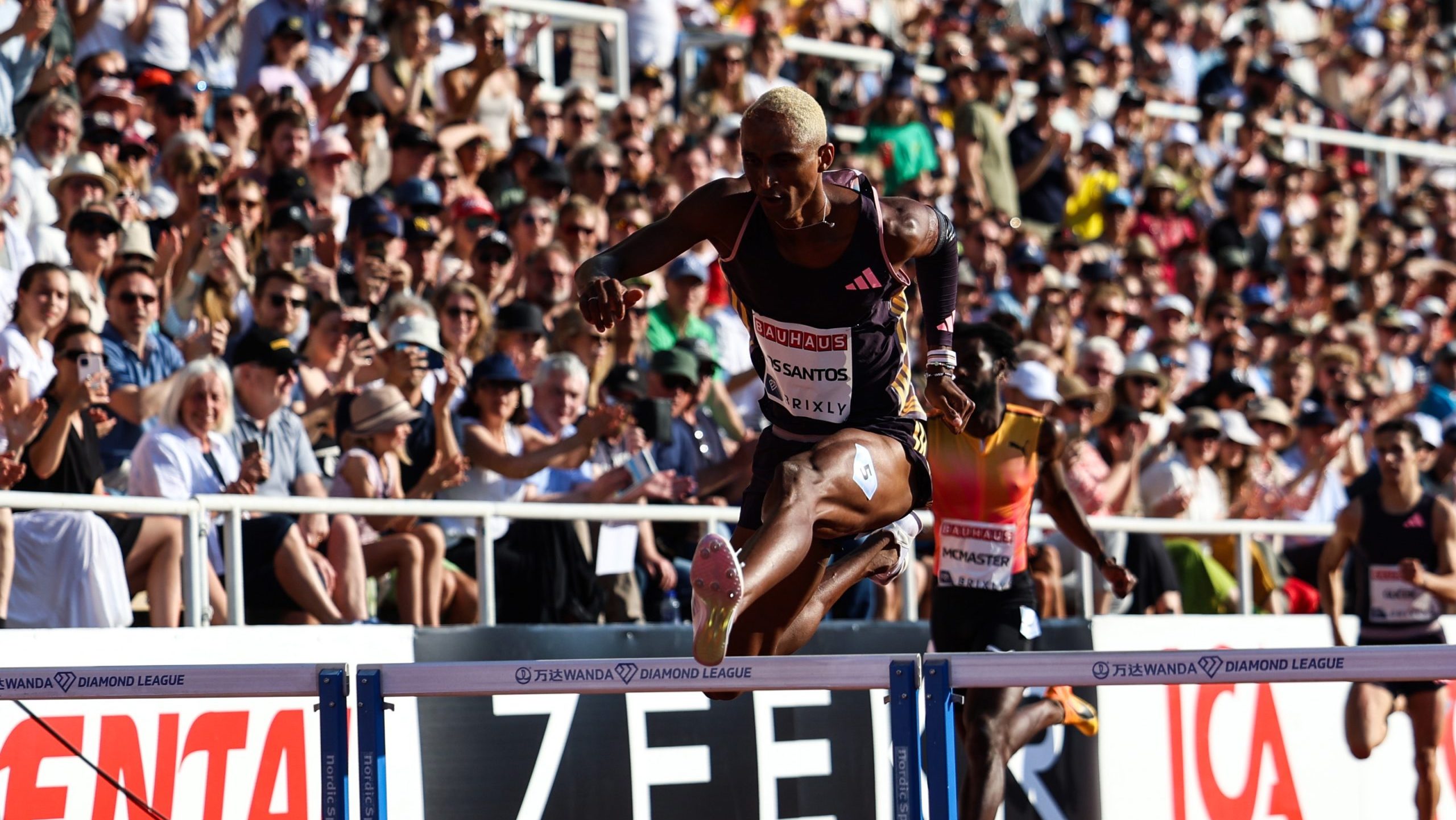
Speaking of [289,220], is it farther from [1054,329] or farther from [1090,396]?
[1054,329]

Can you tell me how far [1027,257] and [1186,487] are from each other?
296cm

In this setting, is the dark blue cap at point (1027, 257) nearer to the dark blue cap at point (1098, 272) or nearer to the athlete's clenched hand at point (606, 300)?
the dark blue cap at point (1098, 272)

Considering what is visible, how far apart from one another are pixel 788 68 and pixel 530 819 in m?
9.41

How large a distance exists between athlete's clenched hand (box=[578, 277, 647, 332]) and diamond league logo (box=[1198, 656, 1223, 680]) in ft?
6.22

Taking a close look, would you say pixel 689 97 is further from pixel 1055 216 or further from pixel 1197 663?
pixel 1197 663

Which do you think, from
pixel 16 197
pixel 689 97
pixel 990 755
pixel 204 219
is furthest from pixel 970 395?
pixel 689 97

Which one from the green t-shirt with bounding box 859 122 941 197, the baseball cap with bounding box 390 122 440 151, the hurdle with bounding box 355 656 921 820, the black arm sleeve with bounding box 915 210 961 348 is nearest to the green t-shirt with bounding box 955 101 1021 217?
the green t-shirt with bounding box 859 122 941 197

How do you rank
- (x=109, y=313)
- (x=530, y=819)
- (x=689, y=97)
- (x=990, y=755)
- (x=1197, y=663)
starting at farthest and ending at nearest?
(x=689, y=97) < (x=109, y=313) < (x=530, y=819) < (x=990, y=755) < (x=1197, y=663)

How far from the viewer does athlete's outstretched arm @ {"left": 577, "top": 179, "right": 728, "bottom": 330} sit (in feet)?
19.4

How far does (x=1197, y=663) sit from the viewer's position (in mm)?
5730

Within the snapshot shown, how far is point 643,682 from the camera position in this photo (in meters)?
5.79

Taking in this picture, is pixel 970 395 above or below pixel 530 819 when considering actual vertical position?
above

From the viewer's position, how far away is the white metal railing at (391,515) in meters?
7.97

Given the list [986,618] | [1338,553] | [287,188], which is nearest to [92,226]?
[287,188]
